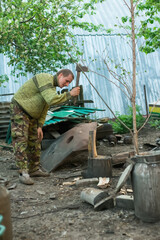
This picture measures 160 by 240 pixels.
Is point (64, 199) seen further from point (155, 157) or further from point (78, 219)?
point (155, 157)

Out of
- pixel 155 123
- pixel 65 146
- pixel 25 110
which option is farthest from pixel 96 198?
pixel 155 123

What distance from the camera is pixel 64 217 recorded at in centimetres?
306

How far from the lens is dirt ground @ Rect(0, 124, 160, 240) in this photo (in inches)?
102

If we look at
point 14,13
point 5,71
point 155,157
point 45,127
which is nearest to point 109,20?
point 5,71

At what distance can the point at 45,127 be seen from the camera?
671 cm

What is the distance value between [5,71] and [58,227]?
33.3 feet

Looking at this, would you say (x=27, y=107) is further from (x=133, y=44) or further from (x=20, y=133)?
(x=133, y=44)

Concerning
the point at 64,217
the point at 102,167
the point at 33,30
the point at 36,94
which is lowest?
the point at 64,217

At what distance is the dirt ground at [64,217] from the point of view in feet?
8.52

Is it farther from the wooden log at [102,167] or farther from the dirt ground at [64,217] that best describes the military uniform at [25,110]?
the wooden log at [102,167]

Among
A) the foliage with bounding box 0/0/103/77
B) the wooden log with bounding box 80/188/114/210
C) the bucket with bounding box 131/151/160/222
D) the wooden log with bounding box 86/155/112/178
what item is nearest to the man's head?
the wooden log with bounding box 86/155/112/178

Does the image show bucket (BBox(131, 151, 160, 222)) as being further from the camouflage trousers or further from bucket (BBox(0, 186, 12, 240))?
the camouflage trousers

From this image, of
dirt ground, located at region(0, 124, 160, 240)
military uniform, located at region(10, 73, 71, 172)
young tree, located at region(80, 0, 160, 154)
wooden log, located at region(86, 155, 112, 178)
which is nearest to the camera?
dirt ground, located at region(0, 124, 160, 240)

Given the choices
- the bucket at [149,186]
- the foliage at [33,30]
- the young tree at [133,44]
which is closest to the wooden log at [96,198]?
the bucket at [149,186]
